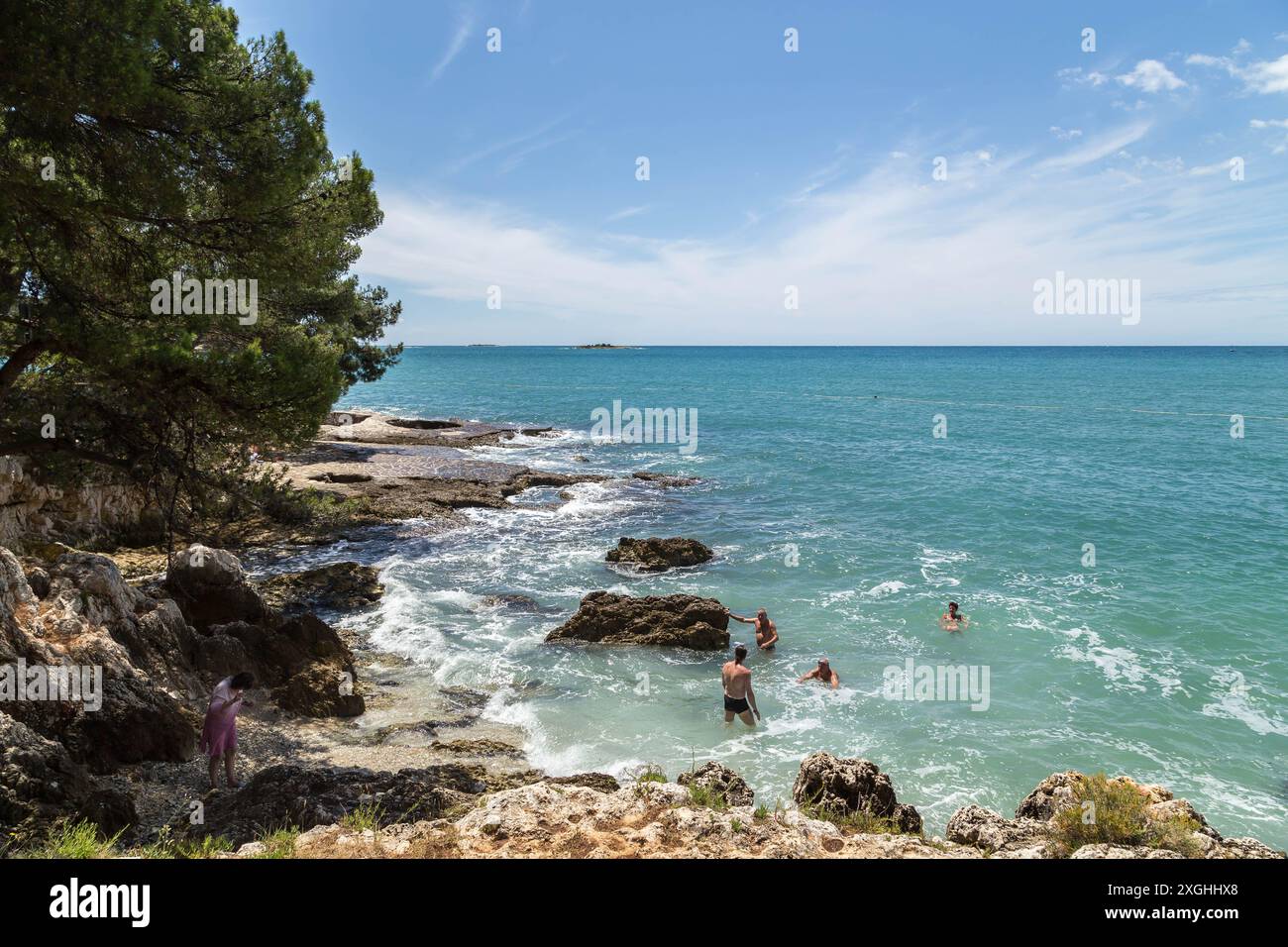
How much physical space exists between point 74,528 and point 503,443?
30.3 metres

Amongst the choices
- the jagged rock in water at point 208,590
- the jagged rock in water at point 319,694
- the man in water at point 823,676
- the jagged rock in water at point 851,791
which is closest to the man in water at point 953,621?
the man in water at point 823,676

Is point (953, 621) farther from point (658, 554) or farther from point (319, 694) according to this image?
point (319, 694)

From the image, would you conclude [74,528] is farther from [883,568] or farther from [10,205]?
[883,568]

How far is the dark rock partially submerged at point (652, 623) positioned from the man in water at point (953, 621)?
5438mm

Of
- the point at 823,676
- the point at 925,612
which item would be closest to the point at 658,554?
the point at 925,612

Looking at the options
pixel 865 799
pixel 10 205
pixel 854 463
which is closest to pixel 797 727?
pixel 865 799

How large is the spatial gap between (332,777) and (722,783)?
4795mm

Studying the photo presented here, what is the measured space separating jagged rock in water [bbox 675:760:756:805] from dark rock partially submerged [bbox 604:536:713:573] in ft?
43.0

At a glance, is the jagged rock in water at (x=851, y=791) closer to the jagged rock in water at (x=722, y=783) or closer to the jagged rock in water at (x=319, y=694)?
the jagged rock in water at (x=722, y=783)

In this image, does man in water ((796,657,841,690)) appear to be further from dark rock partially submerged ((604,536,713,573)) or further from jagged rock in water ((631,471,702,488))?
jagged rock in water ((631,471,702,488))

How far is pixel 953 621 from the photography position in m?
17.8

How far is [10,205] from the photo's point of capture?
9.23 metres

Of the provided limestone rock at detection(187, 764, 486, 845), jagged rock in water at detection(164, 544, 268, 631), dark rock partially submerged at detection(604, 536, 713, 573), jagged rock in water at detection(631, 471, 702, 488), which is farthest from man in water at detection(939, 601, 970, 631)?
jagged rock in water at detection(631, 471, 702, 488)
